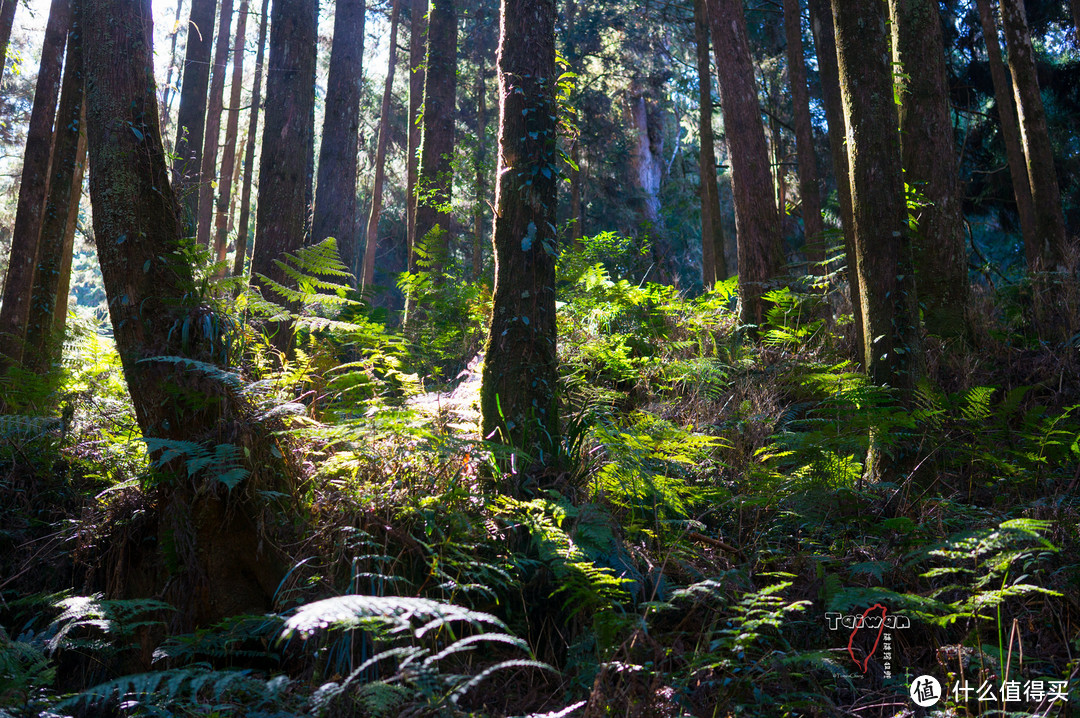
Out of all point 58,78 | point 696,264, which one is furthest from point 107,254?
point 696,264

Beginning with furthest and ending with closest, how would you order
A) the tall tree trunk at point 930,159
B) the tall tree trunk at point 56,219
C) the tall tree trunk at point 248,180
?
the tall tree trunk at point 248,180
the tall tree trunk at point 930,159
the tall tree trunk at point 56,219

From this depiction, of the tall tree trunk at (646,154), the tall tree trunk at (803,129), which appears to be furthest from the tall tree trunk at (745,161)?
the tall tree trunk at (646,154)

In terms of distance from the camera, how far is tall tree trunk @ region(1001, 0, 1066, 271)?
9039 millimetres

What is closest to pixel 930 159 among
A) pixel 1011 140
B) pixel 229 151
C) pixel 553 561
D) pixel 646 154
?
pixel 1011 140

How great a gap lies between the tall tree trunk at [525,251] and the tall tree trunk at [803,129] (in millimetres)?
6945

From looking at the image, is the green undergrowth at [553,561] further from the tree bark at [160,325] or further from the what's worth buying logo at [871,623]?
the tree bark at [160,325]

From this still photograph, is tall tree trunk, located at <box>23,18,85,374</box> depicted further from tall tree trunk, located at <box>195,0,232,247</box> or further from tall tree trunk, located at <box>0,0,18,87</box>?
tall tree trunk, located at <box>195,0,232,247</box>

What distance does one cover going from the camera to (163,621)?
3.52m

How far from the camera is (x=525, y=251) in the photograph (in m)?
4.28

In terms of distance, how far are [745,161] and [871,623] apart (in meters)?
7.08

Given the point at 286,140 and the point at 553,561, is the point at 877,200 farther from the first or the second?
the point at 286,140

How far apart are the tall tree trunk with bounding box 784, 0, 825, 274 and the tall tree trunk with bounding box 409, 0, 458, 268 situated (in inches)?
227

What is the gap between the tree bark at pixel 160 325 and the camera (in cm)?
368

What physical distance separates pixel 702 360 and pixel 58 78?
8.96 metres
